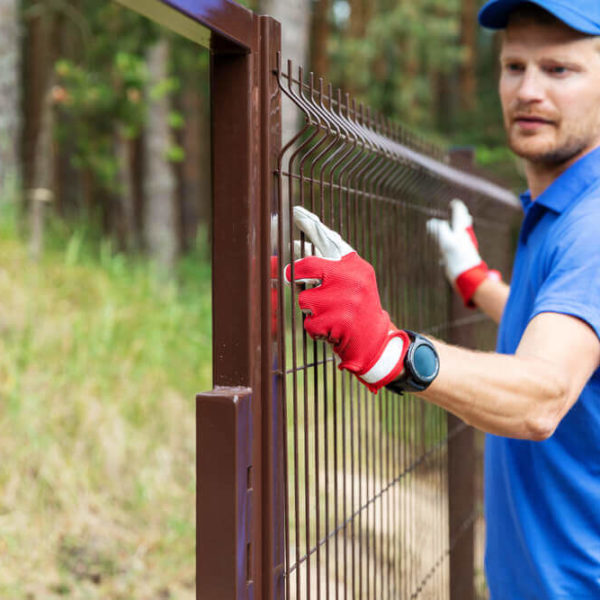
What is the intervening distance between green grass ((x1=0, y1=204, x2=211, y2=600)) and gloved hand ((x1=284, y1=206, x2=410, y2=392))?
2.97 metres

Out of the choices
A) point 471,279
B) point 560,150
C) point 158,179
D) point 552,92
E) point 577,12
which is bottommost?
point 471,279

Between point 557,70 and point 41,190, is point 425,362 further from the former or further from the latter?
point 41,190

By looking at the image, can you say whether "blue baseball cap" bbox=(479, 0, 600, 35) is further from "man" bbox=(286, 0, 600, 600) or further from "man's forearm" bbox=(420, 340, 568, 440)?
"man's forearm" bbox=(420, 340, 568, 440)

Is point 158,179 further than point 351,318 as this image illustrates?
Yes

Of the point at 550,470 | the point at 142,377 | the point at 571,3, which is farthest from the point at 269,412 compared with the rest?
the point at 142,377

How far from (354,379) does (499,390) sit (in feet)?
4.55

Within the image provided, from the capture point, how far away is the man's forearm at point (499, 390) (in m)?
1.58

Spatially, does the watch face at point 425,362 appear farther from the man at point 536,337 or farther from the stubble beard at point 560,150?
the stubble beard at point 560,150

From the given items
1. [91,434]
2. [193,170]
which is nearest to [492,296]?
[91,434]

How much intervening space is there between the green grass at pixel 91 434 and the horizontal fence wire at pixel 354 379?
177 cm

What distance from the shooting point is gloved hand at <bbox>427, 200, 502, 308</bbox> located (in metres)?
3.19

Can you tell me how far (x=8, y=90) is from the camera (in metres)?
6.85

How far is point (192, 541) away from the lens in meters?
4.57

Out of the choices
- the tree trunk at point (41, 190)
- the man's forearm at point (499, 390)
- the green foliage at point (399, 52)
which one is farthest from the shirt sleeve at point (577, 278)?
the green foliage at point (399, 52)
